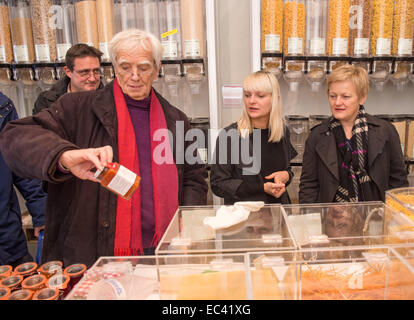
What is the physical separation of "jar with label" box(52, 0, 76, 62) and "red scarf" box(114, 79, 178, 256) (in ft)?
2.91

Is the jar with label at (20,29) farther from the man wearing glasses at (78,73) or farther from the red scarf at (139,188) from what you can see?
the red scarf at (139,188)

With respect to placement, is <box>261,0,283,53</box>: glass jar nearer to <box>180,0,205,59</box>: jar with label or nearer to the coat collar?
<box>180,0,205,59</box>: jar with label

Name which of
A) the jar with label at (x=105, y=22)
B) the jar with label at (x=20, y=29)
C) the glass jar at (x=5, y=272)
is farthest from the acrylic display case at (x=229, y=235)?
the jar with label at (x=20, y=29)

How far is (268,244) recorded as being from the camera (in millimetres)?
821

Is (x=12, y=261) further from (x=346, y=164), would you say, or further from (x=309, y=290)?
(x=346, y=164)

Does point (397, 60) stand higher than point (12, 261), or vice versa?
point (397, 60)

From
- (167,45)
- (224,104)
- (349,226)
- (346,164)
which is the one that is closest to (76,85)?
(167,45)

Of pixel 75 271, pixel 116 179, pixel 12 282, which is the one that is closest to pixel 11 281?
pixel 12 282

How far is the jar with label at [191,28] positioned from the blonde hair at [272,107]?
348 millimetres

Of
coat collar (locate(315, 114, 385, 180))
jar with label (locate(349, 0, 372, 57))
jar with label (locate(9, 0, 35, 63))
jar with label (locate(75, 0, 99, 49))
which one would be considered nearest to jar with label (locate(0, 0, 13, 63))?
jar with label (locate(9, 0, 35, 63))

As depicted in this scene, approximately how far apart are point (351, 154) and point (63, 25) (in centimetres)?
174

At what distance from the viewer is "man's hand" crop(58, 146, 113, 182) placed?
933 millimetres

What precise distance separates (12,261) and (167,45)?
1.39 metres

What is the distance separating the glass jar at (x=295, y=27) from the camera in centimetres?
192
